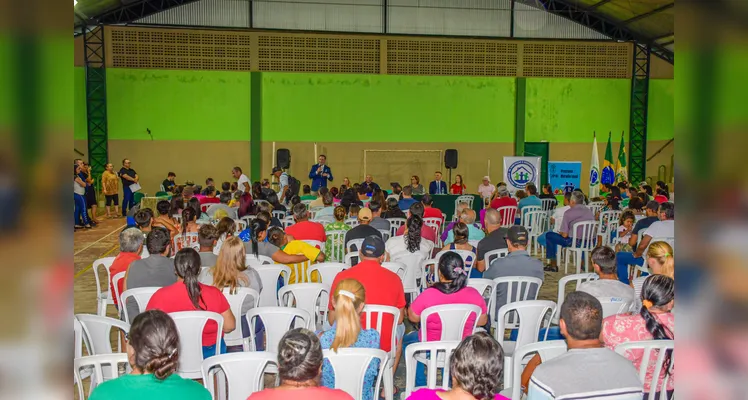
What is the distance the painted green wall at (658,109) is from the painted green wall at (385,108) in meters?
3.64

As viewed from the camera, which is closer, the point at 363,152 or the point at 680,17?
the point at 680,17

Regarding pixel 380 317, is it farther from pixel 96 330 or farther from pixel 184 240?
pixel 184 240

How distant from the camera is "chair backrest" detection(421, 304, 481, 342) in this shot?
3.75 meters

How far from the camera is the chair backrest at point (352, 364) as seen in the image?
290cm

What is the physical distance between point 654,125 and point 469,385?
1658 cm

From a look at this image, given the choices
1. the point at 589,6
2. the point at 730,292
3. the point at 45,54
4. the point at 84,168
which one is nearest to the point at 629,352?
the point at 730,292

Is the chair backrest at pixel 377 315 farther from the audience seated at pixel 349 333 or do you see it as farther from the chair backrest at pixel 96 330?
the chair backrest at pixel 96 330

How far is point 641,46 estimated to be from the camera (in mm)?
16875

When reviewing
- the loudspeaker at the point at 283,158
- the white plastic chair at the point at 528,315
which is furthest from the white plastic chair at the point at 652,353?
the loudspeaker at the point at 283,158

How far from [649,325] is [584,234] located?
197 inches

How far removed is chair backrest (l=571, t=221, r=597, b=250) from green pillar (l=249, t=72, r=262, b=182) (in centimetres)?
960

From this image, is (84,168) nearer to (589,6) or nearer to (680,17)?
(589,6)

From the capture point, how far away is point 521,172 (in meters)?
13.6

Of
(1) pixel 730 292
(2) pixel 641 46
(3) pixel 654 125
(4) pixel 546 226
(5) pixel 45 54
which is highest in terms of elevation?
(2) pixel 641 46
